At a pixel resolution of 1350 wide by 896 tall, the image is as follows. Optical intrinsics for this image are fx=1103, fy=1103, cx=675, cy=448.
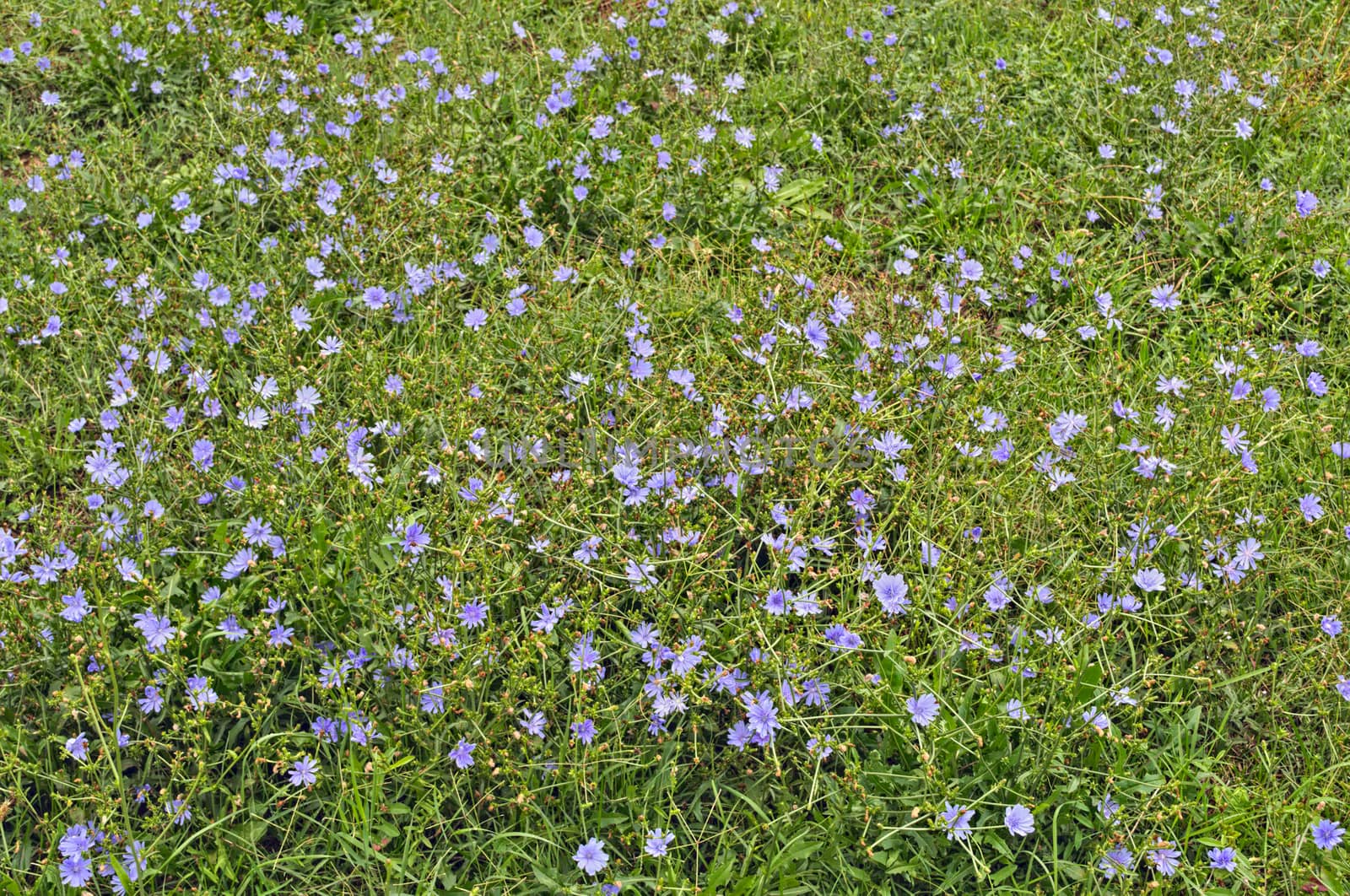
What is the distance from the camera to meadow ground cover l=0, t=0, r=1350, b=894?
2352 mm

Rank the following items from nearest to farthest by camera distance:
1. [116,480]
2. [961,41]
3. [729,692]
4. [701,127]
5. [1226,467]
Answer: [729,692]
[116,480]
[1226,467]
[701,127]
[961,41]

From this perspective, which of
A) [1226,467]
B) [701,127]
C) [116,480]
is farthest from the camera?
[701,127]

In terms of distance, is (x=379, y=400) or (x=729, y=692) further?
(x=379, y=400)

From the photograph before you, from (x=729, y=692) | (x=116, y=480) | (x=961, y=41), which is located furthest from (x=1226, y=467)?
(x=116, y=480)

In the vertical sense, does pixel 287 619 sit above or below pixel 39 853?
above

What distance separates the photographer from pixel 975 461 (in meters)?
2.83

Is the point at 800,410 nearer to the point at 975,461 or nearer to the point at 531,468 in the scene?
the point at 975,461

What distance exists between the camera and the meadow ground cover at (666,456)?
7.72 feet

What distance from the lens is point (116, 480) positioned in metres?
2.70

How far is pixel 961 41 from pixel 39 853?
13.0ft

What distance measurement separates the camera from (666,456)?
282 centimetres

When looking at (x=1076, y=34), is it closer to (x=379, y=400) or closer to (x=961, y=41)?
(x=961, y=41)

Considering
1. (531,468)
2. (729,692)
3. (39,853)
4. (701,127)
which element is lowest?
(39,853)

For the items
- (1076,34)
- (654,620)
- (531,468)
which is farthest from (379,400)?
(1076,34)
